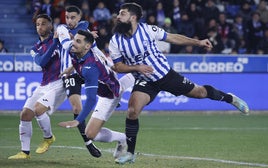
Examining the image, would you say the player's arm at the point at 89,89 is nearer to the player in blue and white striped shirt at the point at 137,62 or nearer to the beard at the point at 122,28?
the player in blue and white striped shirt at the point at 137,62

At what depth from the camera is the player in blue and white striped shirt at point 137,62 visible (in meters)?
12.0

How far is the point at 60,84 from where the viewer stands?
43.3 ft

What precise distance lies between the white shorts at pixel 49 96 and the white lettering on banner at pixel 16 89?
27.3 ft

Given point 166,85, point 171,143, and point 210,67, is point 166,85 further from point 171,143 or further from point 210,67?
point 210,67

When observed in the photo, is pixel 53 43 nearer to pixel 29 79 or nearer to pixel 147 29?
pixel 147 29

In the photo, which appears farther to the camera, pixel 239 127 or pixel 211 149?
pixel 239 127

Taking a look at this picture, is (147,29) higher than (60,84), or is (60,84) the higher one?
(147,29)

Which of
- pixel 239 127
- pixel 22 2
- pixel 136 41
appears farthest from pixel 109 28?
pixel 136 41

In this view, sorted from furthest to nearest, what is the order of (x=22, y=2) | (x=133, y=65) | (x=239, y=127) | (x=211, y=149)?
(x=22, y=2) < (x=239, y=127) < (x=211, y=149) < (x=133, y=65)

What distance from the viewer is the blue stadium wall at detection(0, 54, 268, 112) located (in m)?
21.4

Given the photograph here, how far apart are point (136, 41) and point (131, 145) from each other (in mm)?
1534

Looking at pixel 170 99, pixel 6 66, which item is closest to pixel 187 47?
pixel 170 99

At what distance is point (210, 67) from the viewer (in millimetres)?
23734

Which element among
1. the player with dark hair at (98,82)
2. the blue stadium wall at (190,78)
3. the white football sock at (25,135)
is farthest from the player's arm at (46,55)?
the blue stadium wall at (190,78)
